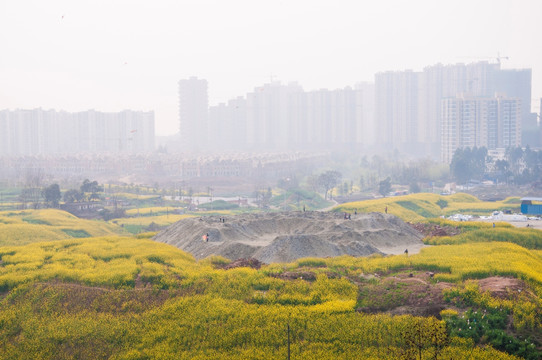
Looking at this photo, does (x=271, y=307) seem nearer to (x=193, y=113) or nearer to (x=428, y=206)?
(x=428, y=206)

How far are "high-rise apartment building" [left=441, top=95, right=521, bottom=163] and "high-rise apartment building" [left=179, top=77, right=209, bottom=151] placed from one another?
6155 cm

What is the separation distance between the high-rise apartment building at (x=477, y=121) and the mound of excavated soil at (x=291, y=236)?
5396 cm

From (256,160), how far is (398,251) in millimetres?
58457

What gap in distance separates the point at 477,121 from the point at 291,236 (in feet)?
212

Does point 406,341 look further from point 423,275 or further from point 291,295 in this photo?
Result: point 423,275

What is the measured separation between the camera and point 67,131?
366 ft

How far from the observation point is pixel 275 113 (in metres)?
124

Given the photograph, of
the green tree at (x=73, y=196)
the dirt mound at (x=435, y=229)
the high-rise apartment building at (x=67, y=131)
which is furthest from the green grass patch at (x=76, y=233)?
the high-rise apartment building at (x=67, y=131)

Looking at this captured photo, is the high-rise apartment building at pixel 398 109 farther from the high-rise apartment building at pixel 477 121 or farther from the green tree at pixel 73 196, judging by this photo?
the green tree at pixel 73 196

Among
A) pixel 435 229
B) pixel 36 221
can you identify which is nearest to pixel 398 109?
pixel 435 229

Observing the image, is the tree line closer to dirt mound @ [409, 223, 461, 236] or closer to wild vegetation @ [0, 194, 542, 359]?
dirt mound @ [409, 223, 461, 236]

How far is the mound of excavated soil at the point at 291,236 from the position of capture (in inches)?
856

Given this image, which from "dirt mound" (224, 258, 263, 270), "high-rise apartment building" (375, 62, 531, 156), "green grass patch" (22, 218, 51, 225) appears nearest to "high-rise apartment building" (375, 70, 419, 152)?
"high-rise apartment building" (375, 62, 531, 156)

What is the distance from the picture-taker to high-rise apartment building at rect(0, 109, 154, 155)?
103 m
